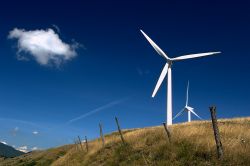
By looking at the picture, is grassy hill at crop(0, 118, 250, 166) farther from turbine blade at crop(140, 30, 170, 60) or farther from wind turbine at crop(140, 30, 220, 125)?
turbine blade at crop(140, 30, 170, 60)

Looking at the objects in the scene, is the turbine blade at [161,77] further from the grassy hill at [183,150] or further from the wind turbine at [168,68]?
the grassy hill at [183,150]

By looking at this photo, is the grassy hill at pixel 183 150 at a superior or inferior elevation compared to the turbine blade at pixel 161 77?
inferior

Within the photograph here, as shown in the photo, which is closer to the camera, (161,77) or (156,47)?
(161,77)

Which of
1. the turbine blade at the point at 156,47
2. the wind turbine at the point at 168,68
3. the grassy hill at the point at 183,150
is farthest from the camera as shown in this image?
the turbine blade at the point at 156,47

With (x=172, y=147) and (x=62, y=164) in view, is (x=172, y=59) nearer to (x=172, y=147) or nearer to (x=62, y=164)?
(x=62, y=164)

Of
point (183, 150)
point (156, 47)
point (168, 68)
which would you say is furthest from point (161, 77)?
point (183, 150)

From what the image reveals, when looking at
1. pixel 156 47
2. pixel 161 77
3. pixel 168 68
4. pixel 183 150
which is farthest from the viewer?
pixel 156 47

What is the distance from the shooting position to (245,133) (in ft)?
72.3

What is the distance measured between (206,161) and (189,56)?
85.9 ft

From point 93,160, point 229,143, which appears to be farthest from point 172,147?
point 93,160

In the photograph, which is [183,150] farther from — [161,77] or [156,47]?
[156,47]

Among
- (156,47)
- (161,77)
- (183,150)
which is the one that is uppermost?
(156,47)

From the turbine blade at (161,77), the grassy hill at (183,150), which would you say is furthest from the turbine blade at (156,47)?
the grassy hill at (183,150)

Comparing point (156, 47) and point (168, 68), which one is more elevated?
point (156, 47)
